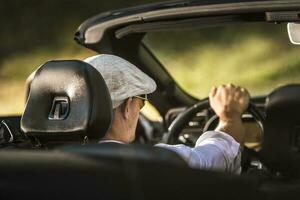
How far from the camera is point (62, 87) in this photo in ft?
10.5

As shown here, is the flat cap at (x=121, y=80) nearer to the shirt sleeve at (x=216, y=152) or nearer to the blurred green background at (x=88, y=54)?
the shirt sleeve at (x=216, y=152)

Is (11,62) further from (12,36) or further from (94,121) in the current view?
(94,121)

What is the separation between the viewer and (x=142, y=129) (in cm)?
568

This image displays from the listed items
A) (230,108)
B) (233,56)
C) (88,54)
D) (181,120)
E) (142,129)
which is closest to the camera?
(230,108)

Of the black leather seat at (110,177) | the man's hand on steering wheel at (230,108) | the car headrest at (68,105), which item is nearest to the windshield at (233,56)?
the man's hand on steering wheel at (230,108)

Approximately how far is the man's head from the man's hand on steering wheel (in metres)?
0.57

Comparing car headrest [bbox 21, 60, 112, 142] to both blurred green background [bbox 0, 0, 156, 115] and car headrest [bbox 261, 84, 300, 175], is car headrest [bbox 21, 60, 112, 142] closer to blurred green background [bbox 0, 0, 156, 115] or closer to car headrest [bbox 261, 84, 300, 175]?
car headrest [bbox 261, 84, 300, 175]

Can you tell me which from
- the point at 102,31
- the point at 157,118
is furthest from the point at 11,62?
the point at 102,31

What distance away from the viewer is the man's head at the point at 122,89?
11.1 feet

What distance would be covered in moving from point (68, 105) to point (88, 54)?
24.5 feet

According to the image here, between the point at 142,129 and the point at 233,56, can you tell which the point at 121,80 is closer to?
the point at 142,129

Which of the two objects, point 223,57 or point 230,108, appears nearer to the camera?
point 230,108

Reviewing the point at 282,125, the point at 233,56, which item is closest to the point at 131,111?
the point at 282,125

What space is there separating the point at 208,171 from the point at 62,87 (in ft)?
4.53
